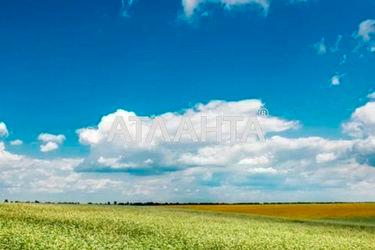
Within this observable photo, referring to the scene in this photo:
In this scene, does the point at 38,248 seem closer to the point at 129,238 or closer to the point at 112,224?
the point at 129,238

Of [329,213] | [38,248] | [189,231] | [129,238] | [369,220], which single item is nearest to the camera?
[38,248]

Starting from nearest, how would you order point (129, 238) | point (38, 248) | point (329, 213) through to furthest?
point (38, 248) → point (129, 238) → point (329, 213)

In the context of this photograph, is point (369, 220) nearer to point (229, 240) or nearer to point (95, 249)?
point (229, 240)

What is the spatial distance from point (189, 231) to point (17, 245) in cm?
1879

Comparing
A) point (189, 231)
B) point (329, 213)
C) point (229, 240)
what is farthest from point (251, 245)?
point (329, 213)

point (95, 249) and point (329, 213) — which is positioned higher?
point (329, 213)

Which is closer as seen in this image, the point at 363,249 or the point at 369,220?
the point at 363,249

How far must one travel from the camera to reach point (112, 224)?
4716 cm

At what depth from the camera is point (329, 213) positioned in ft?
341

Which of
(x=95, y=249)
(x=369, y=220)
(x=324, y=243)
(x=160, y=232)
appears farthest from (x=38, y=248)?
(x=369, y=220)

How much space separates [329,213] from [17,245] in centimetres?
8424

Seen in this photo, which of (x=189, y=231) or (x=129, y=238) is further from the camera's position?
(x=189, y=231)

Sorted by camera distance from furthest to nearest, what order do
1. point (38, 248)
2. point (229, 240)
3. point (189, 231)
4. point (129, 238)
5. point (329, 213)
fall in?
point (329, 213) → point (189, 231) → point (229, 240) → point (129, 238) → point (38, 248)

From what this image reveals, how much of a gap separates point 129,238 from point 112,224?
9.17m
